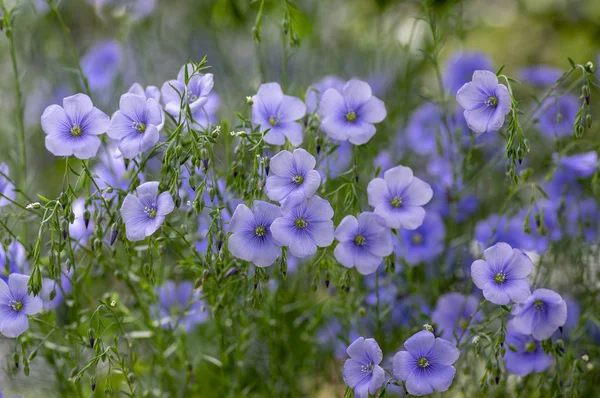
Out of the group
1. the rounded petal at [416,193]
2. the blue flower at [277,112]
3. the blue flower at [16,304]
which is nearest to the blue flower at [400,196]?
the rounded petal at [416,193]

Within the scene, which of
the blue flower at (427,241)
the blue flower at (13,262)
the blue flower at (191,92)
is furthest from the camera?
the blue flower at (427,241)

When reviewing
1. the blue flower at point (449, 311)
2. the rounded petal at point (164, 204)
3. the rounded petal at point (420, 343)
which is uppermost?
the rounded petal at point (164, 204)

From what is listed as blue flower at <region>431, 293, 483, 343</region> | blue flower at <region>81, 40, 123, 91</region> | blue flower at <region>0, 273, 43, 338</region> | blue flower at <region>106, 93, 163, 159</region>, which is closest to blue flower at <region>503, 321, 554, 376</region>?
blue flower at <region>431, 293, 483, 343</region>

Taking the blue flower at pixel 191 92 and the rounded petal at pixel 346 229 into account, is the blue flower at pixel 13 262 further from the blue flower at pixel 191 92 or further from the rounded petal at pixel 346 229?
the rounded petal at pixel 346 229

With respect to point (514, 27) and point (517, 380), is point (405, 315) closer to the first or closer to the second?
point (517, 380)

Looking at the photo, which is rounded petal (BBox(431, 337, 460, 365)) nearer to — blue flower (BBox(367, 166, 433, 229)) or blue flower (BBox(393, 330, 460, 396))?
blue flower (BBox(393, 330, 460, 396))
